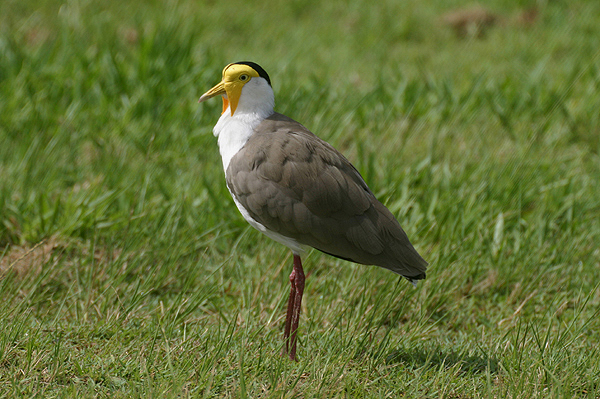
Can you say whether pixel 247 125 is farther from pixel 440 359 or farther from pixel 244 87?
pixel 440 359

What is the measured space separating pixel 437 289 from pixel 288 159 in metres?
1.29

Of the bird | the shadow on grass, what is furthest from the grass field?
the bird

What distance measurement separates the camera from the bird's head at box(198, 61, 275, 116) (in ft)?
10.9

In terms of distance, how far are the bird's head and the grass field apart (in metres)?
0.76

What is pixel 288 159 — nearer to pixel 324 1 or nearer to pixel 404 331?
pixel 404 331

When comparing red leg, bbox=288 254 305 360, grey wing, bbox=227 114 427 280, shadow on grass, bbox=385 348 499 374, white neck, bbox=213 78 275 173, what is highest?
white neck, bbox=213 78 275 173

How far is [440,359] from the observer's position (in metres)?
3.23

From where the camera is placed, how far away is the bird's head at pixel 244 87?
3.31 meters

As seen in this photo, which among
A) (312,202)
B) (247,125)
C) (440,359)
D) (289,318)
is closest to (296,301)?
(289,318)

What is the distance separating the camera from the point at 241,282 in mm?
3799

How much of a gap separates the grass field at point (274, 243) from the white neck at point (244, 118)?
0.70 metres

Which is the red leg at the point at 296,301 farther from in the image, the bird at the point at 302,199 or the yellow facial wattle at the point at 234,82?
the yellow facial wattle at the point at 234,82

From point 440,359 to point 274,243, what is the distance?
4.58 ft

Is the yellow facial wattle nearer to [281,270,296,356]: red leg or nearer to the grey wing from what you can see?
the grey wing
